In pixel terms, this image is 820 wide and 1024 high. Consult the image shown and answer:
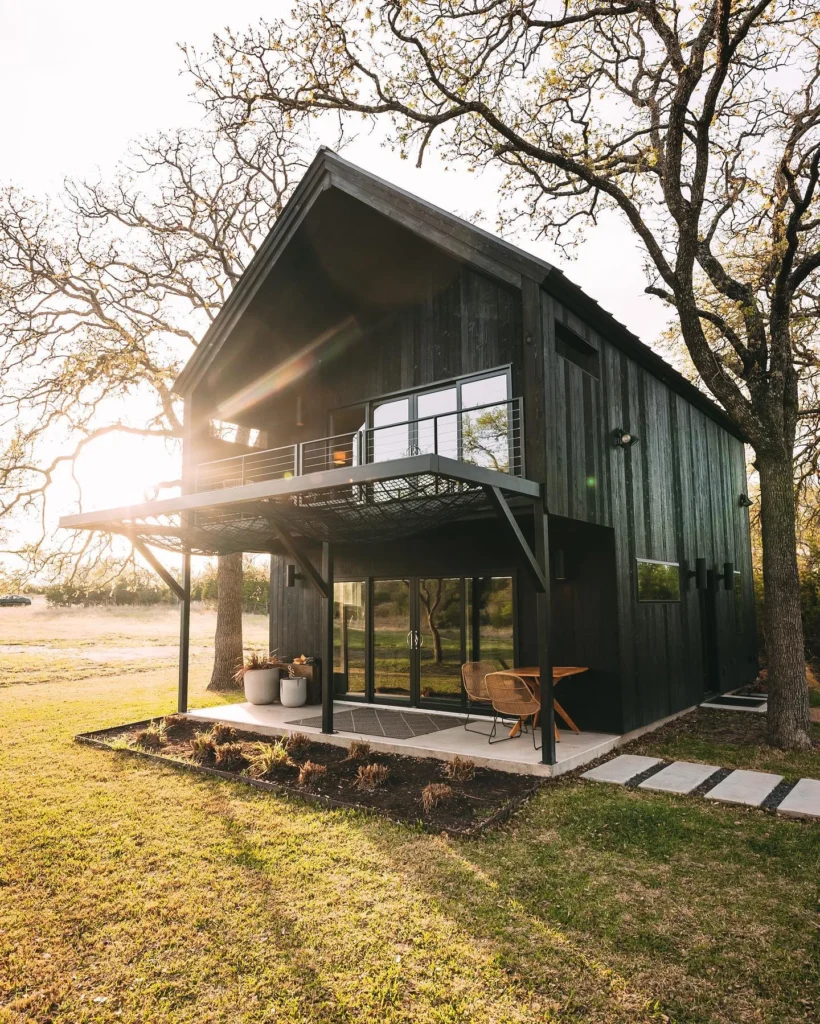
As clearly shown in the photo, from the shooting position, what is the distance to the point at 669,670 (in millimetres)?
9414

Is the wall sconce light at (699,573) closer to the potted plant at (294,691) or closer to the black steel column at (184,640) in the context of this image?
the potted plant at (294,691)

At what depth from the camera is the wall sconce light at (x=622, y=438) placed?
28.3 feet

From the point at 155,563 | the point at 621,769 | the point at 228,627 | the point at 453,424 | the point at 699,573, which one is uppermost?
the point at 453,424

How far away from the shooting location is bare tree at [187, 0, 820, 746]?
7.75 meters

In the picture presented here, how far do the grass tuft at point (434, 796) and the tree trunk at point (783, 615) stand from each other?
4.58m

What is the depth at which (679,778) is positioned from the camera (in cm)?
620

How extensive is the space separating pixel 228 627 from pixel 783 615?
10130 mm

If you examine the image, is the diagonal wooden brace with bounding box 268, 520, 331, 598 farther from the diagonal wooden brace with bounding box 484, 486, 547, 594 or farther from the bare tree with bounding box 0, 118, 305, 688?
the bare tree with bounding box 0, 118, 305, 688

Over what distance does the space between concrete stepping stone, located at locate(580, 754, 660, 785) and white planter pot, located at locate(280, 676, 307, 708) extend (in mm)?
5067

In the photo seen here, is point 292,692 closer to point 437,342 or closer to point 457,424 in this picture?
point 457,424

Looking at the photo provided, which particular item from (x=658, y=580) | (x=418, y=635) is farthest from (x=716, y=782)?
(x=418, y=635)

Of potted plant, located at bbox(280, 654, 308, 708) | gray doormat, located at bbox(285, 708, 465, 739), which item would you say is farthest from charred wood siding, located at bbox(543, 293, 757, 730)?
potted plant, located at bbox(280, 654, 308, 708)

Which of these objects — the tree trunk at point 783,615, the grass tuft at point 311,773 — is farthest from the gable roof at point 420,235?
the grass tuft at point 311,773

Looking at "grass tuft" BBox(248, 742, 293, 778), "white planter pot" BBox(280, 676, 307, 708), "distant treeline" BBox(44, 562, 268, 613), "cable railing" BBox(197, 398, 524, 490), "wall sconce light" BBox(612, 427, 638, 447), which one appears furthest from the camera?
"distant treeline" BBox(44, 562, 268, 613)
